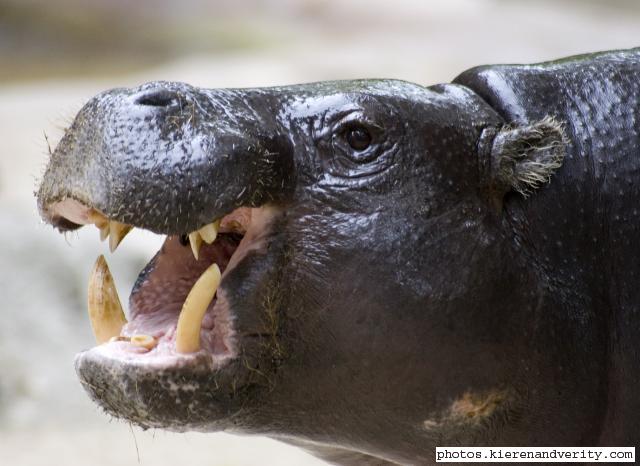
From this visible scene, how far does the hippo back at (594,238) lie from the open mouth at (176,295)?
A: 0.61 meters

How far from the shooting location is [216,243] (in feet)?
8.12

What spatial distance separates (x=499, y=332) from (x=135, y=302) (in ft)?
2.57

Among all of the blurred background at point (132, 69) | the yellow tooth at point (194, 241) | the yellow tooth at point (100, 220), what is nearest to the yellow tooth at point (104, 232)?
the yellow tooth at point (100, 220)

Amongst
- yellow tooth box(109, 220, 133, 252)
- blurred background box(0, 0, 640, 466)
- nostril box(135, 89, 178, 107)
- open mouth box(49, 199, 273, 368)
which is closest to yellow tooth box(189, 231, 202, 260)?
open mouth box(49, 199, 273, 368)

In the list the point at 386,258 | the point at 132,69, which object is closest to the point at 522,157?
the point at 386,258

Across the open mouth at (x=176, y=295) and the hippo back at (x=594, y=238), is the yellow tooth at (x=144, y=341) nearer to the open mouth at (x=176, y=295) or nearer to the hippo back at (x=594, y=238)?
the open mouth at (x=176, y=295)

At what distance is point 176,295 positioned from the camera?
2.44 m

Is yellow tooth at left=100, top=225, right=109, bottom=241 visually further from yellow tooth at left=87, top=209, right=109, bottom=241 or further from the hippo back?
the hippo back

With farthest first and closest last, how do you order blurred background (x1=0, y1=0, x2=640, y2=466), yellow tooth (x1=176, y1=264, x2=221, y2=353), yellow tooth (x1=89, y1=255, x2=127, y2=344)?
1. blurred background (x1=0, y1=0, x2=640, y2=466)
2. yellow tooth (x1=89, y1=255, x2=127, y2=344)
3. yellow tooth (x1=176, y1=264, x2=221, y2=353)

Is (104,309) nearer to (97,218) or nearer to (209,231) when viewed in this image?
(97,218)

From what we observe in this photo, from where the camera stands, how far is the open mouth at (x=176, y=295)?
2.22 m

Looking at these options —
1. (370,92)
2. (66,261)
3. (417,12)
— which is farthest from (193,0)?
(370,92)

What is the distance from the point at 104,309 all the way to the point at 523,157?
0.97 m

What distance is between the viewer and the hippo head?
2.21 m
